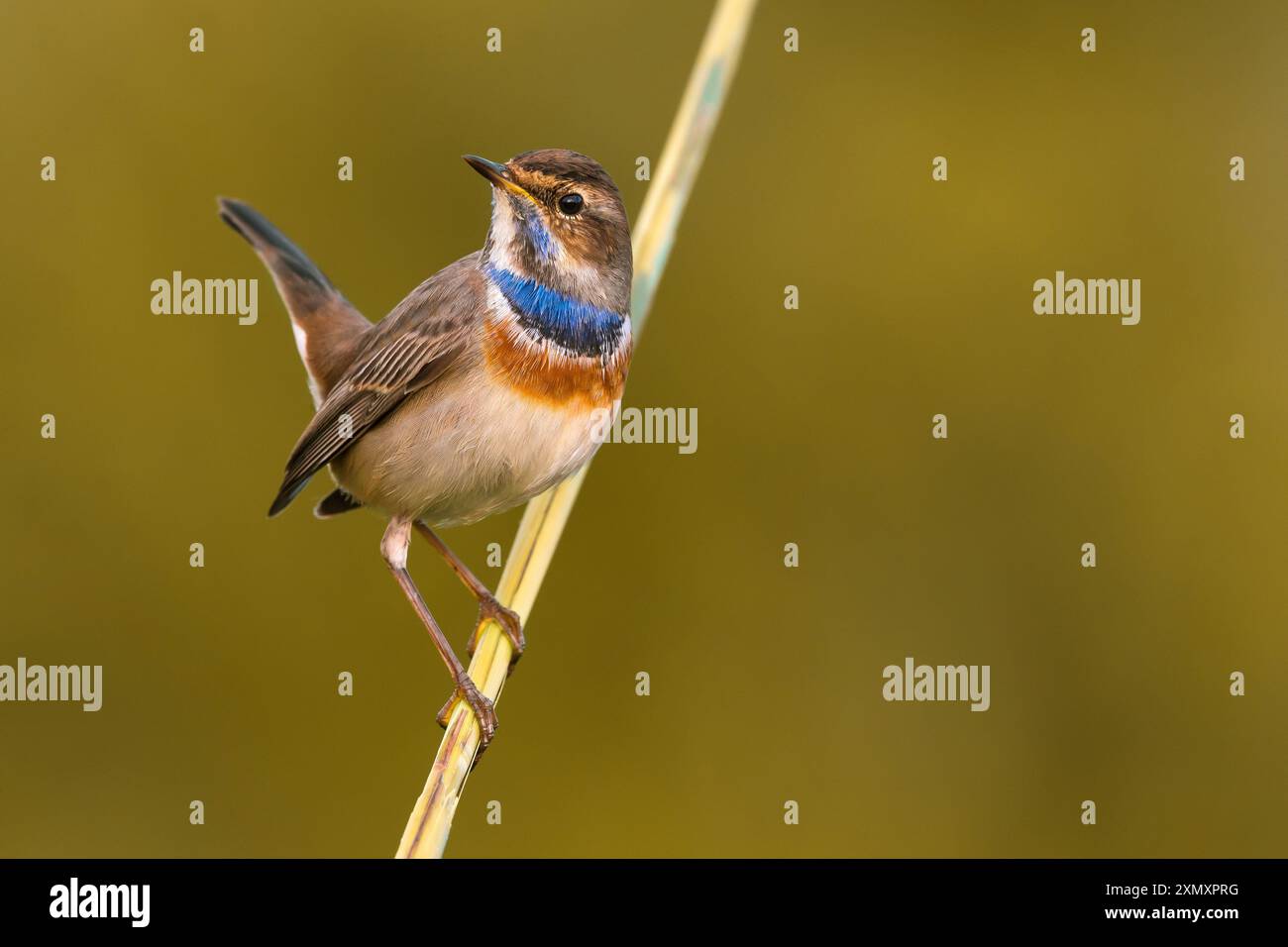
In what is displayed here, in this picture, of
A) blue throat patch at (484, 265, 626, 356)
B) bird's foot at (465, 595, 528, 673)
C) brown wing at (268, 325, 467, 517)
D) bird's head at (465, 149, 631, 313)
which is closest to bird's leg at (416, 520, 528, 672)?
bird's foot at (465, 595, 528, 673)

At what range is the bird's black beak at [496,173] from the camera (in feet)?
14.6

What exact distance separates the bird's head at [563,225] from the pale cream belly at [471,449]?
1.22 feet

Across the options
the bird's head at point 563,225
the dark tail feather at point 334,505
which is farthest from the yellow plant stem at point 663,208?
the dark tail feather at point 334,505

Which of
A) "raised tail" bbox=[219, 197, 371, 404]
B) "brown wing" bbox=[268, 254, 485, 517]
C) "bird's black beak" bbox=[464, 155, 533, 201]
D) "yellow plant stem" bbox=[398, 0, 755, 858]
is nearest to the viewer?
"yellow plant stem" bbox=[398, 0, 755, 858]

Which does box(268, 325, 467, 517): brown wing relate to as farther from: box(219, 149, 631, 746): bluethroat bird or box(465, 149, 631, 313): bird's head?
box(465, 149, 631, 313): bird's head

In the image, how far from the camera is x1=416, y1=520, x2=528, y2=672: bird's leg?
4.48m

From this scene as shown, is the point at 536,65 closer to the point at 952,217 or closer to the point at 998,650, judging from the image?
the point at 952,217

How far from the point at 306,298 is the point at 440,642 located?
5.48 ft

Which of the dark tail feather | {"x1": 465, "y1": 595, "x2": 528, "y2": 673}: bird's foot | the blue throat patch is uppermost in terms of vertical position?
the blue throat patch

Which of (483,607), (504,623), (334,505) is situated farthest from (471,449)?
(334,505)

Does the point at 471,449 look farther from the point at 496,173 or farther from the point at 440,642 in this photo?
the point at 496,173

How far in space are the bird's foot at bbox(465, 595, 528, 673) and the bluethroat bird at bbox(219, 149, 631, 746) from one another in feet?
0.04

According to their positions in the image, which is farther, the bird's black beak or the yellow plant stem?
the bird's black beak

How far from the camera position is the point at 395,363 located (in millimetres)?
4945
